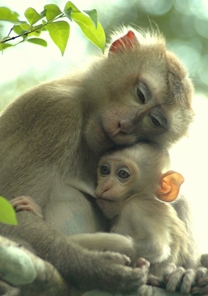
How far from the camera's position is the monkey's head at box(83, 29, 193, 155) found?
6.78m

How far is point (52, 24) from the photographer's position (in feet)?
17.4

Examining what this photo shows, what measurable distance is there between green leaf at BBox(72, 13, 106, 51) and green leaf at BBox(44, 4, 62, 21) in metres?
0.15

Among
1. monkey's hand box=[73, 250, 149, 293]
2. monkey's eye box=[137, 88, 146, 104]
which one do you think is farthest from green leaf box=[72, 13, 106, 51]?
monkey's hand box=[73, 250, 149, 293]

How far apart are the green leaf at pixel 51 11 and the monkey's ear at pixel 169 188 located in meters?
2.32

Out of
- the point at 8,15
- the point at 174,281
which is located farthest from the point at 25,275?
the point at 174,281

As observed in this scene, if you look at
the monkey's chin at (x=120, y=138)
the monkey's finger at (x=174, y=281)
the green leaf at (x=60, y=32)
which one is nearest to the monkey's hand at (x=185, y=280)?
the monkey's finger at (x=174, y=281)

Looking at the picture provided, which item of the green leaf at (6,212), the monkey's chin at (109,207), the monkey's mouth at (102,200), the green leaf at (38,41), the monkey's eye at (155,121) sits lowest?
the green leaf at (6,212)

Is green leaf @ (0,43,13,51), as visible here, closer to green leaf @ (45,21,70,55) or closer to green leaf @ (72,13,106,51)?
green leaf @ (45,21,70,55)

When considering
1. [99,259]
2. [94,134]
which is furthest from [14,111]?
[99,259]

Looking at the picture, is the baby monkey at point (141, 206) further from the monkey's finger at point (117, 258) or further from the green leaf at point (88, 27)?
the green leaf at point (88, 27)

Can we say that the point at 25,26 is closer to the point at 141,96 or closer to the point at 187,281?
the point at 141,96

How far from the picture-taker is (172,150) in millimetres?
7453

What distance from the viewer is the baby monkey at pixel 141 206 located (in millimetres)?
6234

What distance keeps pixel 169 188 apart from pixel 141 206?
1.39 ft
